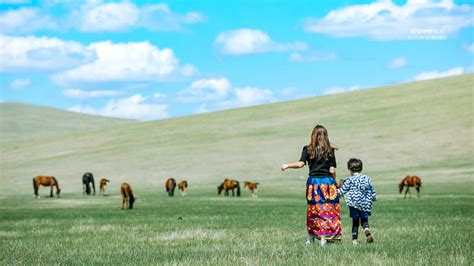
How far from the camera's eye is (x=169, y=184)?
1956 inches

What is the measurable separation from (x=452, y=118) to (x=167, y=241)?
224 feet

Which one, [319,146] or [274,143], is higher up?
[274,143]

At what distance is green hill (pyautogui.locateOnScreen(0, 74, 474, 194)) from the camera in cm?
6556

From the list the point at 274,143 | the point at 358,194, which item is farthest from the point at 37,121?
the point at 358,194

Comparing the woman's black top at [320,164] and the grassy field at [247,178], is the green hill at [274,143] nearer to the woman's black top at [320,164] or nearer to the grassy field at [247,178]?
the grassy field at [247,178]

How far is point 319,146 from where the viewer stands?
13195 mm

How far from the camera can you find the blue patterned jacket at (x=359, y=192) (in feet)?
44.6

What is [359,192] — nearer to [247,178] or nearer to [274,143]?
[247,178]

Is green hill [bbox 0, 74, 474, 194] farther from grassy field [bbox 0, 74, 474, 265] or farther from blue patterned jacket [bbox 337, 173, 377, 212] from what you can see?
blue patterned jacket [bbox 337, 173, 377, 212]

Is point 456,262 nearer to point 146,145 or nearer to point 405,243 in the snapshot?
point 405,243

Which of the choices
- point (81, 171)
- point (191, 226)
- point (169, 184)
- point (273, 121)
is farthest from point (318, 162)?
point (273, 121)

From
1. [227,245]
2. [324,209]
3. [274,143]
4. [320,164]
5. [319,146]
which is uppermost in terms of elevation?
[274,143]

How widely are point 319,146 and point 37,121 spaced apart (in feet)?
533

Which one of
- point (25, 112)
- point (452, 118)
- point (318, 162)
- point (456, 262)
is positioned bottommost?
point (456, 262)
